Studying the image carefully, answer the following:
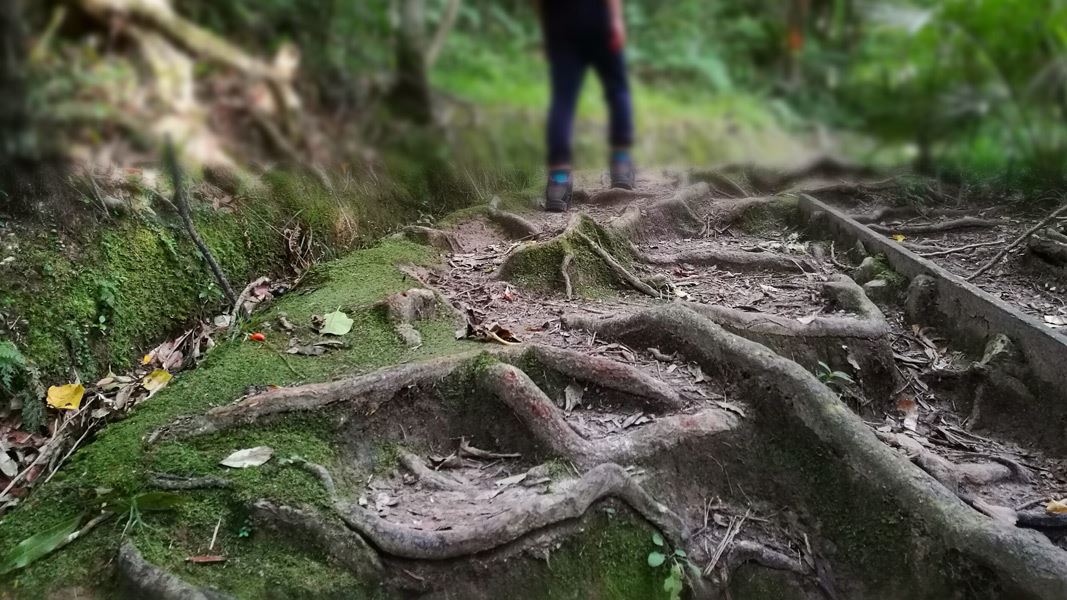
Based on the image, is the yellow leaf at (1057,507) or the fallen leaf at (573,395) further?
the fallen leaf at (573,395)

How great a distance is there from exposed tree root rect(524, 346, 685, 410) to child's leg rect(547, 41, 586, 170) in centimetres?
187

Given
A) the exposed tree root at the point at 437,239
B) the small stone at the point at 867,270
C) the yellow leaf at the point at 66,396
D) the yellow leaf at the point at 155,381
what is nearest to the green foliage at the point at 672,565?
the yellow leaf at the point at 155,381

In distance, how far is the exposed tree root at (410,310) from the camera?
125 inches

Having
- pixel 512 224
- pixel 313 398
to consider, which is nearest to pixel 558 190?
pixel 313 398

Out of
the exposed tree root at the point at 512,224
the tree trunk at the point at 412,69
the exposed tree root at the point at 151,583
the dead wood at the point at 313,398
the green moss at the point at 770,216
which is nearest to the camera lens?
the tree trunk at the point at 412,69

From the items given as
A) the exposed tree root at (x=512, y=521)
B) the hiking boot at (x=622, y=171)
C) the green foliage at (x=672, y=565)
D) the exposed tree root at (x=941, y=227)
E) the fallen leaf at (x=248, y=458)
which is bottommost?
the green foliage at (x=672, y=565)

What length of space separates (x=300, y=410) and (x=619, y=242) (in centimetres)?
216

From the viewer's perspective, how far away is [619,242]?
3.83 m

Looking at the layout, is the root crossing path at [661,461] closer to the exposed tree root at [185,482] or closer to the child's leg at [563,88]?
the exposed tree root at [185,482]

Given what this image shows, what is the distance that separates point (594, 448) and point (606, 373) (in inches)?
18.2

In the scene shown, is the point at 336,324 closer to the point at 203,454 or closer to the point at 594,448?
the point at 203,454

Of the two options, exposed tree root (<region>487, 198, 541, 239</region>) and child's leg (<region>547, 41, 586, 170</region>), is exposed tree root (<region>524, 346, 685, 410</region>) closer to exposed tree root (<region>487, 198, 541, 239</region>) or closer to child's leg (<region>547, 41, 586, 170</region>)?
exposed tree root (<region>487, 198, 541, 239</region>)

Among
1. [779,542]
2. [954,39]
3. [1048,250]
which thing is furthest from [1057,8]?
[1048,250]

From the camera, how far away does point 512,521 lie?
213 centimetres
